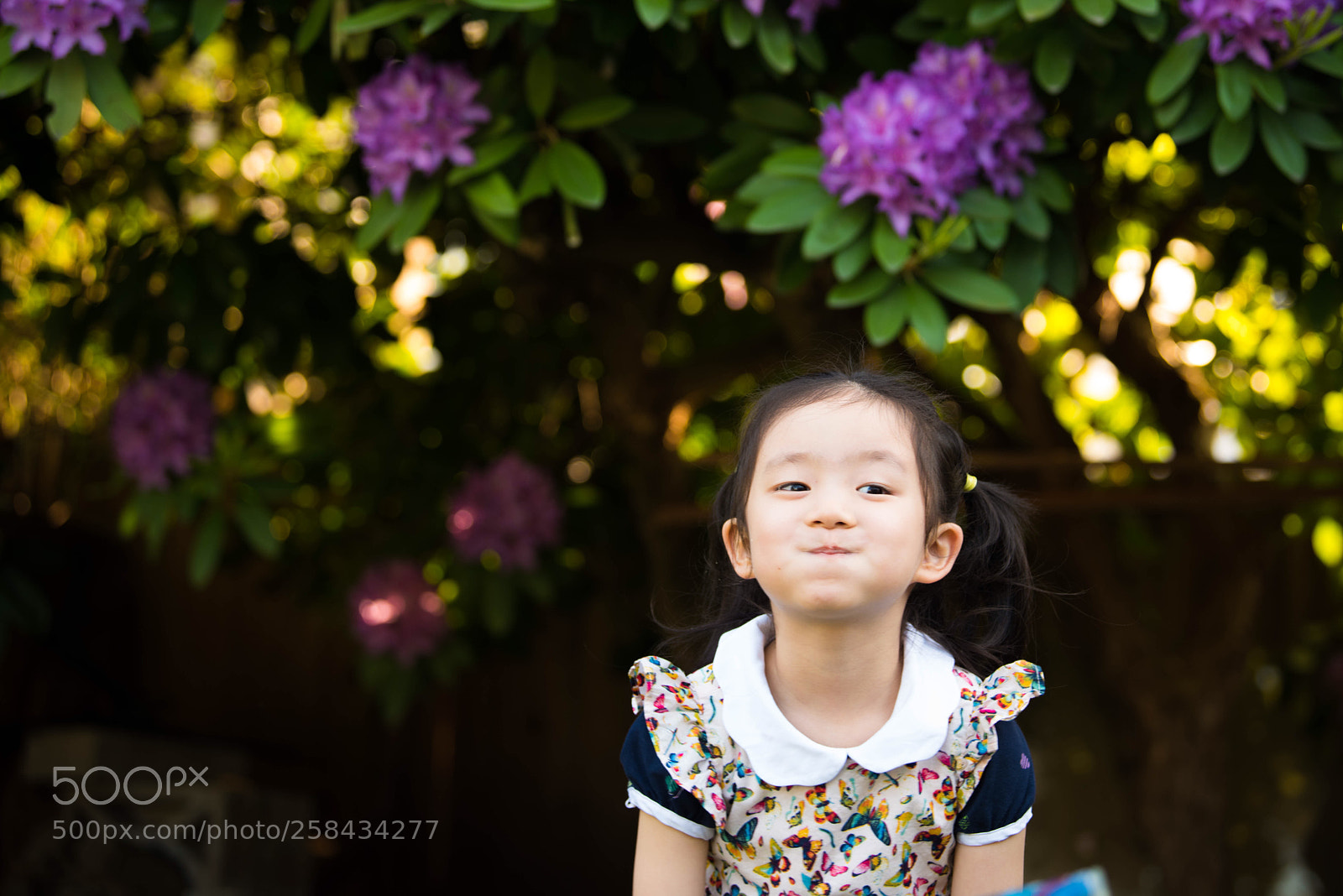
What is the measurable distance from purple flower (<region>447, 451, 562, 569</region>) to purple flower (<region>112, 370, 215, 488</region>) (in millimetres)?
488

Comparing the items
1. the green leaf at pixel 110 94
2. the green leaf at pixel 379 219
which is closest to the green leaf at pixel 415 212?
the green leaf at pixel 379 219

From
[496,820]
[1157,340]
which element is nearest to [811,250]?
[1157,340]

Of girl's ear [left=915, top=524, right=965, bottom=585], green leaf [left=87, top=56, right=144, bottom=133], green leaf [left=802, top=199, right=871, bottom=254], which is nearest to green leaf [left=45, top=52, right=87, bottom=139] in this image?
green leaf [left=87, top=56, right=144, bottom=133]

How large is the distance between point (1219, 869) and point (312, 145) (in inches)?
102

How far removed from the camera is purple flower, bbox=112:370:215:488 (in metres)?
2.22

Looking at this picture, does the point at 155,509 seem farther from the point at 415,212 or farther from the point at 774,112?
the point at 774,112

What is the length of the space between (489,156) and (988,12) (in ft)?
2.10

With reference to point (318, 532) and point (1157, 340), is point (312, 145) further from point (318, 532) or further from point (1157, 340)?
point (1157, 340)

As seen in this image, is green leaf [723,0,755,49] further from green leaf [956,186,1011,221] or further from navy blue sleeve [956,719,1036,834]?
navy blue sleeve [956,719,1036,834]

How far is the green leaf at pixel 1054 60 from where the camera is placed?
1.54 meters

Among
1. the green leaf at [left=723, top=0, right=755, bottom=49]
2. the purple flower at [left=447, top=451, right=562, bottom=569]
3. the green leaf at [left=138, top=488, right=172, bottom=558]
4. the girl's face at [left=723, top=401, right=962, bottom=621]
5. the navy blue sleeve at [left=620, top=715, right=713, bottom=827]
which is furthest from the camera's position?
the purple flower at [left=447, top=451, right=562, bottom=569]

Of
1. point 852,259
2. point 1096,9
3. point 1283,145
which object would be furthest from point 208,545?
point 1283,145

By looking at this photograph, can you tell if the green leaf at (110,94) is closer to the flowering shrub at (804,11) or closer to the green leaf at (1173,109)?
the flowering shrub at (804,11)

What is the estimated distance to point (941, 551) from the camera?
1215 millimetres
